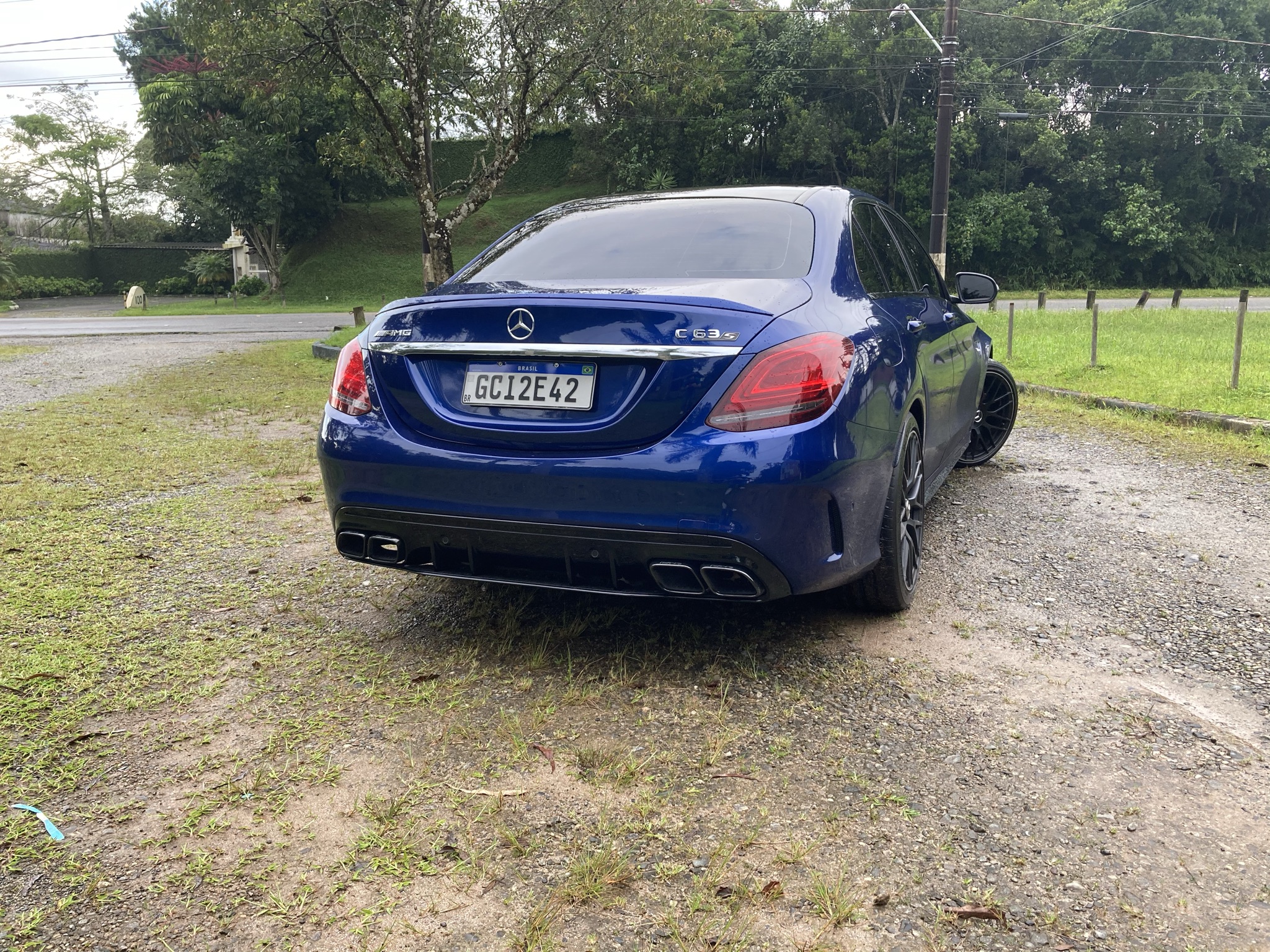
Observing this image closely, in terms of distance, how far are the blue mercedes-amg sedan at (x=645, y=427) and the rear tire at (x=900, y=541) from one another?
2 cm

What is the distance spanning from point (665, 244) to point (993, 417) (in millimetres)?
3563

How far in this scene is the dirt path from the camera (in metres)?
1.93

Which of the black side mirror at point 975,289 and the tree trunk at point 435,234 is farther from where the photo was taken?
the tree trunk at point 435,234

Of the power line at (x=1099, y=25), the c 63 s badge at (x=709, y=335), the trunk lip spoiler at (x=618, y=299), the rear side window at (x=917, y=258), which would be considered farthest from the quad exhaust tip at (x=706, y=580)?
the power line at (x=1099, y=25)

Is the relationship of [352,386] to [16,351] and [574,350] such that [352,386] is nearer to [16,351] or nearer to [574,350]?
[574,350]

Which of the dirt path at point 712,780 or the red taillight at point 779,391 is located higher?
the red taillight at point 779,391

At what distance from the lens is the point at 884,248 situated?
4.14 m

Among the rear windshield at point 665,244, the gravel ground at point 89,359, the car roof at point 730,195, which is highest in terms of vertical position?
the car roof at point 730,195

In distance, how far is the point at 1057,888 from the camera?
2006mm

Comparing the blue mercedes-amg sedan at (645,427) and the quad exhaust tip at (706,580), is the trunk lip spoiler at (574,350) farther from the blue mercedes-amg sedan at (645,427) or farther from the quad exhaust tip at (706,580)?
the quad exhaust tip at (706,580)

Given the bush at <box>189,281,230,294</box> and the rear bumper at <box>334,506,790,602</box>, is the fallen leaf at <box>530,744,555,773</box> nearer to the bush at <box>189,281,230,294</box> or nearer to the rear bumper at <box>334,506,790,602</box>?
the rear bumper at <box>334,506,790,602</box>

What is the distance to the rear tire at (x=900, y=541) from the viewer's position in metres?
3.28

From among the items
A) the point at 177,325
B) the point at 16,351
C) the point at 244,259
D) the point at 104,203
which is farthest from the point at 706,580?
the point at 104,203

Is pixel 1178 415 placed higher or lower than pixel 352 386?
lower
